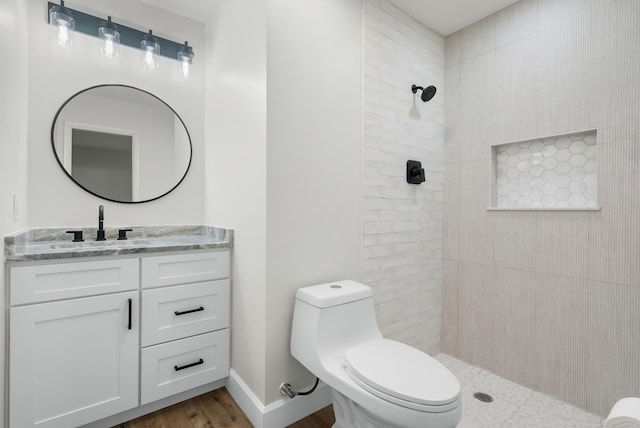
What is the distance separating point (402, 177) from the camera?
2074 millimetres

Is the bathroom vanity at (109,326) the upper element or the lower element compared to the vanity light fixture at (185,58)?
lower

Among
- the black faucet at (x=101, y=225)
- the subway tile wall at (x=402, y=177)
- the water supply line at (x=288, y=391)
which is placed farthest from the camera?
the subway tile wall at (x=402, y=177)

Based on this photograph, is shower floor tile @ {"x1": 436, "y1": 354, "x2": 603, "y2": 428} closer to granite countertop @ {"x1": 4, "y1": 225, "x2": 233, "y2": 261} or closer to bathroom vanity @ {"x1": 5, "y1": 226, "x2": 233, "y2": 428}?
bathroom vanity @ {"x1": 5, "y1": 226, "x2": 233, "y2": 428}

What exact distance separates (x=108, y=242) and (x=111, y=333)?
510 millimetres

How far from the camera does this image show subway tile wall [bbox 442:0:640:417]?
5.21 ft

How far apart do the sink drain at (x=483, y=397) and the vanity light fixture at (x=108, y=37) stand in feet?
9.78

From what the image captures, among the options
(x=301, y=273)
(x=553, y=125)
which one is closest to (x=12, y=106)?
(x=301, y=273)

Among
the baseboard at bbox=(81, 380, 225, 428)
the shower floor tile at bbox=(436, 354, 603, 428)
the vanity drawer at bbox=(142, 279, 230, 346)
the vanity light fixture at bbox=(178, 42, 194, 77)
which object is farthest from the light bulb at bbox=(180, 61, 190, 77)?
the shower floor tile at bbox=(436, 354, 603, 428)

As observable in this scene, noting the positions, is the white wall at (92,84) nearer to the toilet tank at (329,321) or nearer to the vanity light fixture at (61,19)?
the vanity light fixture at (61,19)

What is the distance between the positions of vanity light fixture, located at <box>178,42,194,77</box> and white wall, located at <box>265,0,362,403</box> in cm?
90

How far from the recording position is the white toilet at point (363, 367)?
1.11 meters

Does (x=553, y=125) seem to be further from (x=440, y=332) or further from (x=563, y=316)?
(x=440, y=332)

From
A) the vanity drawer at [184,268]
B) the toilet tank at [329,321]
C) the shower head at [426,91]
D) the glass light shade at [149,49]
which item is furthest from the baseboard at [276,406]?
the glass light shade at [149,49]

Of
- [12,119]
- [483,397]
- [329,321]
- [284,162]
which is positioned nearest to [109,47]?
[12,119]
